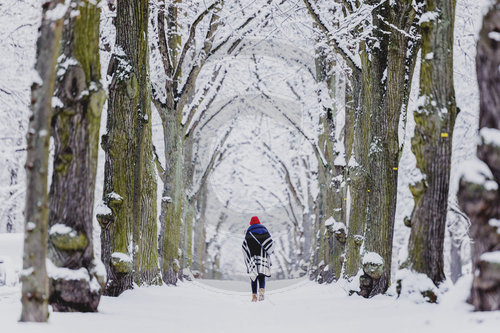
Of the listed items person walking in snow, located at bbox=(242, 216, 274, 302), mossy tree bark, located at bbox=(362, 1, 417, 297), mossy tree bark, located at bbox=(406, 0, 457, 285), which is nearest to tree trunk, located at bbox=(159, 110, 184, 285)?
person walking in snow, located at bbox=(242, 216, 274, 302)

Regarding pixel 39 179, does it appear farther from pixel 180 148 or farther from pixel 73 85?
pixel 180 148

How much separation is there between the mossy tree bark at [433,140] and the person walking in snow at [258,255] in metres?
5.51

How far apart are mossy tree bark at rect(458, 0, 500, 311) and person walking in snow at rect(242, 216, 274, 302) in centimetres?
726

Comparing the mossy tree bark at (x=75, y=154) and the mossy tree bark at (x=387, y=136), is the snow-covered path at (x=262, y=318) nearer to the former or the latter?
the mossy tree bark at (x=75, y=154)

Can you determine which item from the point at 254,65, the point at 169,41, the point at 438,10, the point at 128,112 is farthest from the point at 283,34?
the point at 438,10

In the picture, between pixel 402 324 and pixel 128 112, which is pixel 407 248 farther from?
pixel 128 112

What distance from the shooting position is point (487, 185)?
170 inches

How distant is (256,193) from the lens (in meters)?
47.7

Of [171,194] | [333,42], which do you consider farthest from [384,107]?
[171,194]

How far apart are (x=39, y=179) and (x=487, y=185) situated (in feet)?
10.3

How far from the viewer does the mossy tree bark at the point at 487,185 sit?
4.25m

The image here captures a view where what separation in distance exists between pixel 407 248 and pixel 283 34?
11.1 metres

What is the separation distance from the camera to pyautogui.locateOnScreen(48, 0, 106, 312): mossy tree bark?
17.2 feet

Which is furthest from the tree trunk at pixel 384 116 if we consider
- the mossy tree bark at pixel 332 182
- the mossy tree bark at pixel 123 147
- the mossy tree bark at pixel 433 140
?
the mossy tree bark at pixel 332 182
